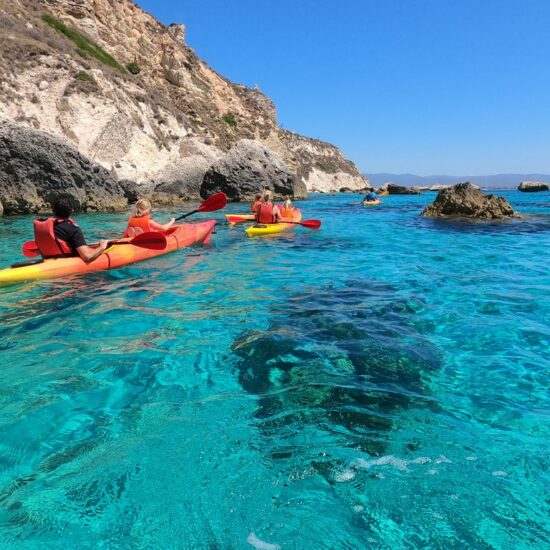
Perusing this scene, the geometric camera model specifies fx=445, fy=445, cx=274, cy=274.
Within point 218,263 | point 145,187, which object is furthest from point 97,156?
point 218,263

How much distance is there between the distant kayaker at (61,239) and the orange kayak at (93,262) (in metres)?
0.13

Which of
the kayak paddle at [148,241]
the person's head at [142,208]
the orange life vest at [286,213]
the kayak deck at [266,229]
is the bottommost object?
the kayak deck at [266,229]

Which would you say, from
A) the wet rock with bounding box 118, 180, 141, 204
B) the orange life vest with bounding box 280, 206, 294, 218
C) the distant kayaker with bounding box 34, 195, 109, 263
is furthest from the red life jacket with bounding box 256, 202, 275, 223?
the wet rock with bounding box 118, 180, 141, 204

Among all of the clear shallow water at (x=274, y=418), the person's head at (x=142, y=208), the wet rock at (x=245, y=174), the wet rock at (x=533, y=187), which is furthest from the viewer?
A: the wet rock at (x=533, y=187)

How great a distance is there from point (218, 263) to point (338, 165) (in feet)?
240

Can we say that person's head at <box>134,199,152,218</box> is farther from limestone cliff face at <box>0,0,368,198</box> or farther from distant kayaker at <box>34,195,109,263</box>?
limestone cliff face at <box>0,0,368,198</box>

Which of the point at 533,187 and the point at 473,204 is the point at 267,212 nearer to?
the point at 473,204

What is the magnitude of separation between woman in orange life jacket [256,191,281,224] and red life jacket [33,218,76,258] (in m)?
6.26

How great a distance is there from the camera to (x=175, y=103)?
39.2 metres

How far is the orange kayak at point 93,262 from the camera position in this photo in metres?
6.18

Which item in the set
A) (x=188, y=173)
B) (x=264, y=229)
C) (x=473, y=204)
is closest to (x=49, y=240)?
(x=264, y=229)

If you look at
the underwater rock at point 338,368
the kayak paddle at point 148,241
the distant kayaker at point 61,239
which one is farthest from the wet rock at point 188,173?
the underwater rock at point 338,368

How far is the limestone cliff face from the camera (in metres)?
21.0

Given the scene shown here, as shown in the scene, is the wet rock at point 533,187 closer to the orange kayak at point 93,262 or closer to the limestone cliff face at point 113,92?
the limestone cliff face at point 113,92
